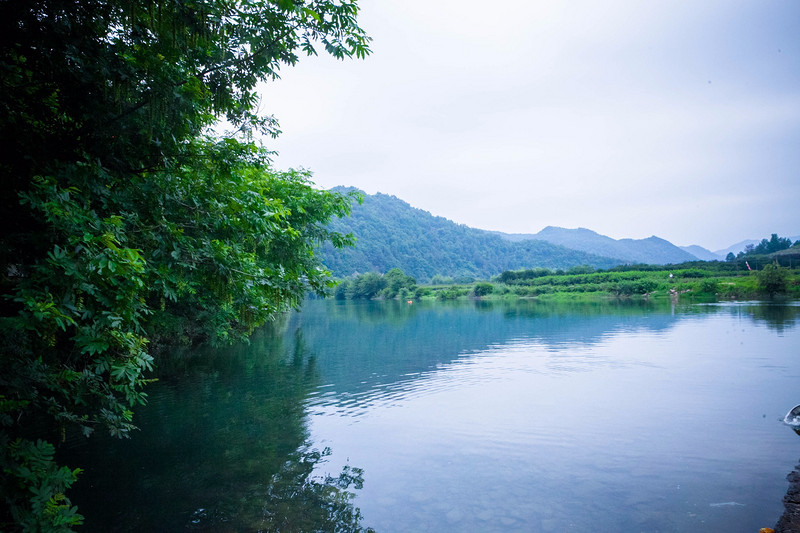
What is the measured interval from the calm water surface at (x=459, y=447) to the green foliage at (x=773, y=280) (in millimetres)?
62559

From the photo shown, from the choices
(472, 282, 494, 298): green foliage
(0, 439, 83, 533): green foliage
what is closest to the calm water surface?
(0, 439, 83, 533): green foliage

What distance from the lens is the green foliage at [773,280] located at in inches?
3066

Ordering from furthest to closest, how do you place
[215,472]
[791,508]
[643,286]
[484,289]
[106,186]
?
1. [484,289]
2. [643,286]
3. [215,472]
4. [791,508]
5. [106,186]

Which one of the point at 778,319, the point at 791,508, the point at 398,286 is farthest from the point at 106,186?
the point at 398,286

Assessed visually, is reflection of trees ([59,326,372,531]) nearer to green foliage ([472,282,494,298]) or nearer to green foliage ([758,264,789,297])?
green foliage ([758,264,789,297])

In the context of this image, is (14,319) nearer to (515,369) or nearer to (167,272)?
(167,272)

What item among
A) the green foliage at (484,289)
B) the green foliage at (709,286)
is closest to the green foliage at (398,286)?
the green foliage at (484,289)

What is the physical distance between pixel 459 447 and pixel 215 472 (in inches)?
272

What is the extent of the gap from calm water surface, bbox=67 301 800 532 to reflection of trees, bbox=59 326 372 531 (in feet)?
0.19

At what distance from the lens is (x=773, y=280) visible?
256 feet

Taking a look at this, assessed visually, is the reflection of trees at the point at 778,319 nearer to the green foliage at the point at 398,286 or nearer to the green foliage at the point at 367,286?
the green foliage at the point at 398,286

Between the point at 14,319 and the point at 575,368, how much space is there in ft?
84.6

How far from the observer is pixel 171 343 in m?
31.8

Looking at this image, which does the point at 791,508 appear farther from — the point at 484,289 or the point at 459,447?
the point at 484,289
